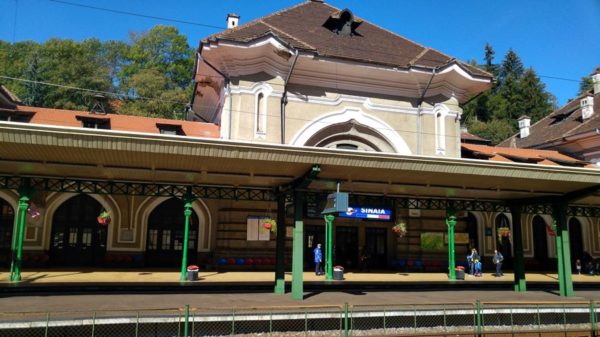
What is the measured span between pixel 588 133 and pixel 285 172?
23.9 m

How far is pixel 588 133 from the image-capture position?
28.6 m

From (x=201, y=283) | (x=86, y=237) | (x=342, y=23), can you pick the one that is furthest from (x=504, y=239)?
(x=86, y=237)

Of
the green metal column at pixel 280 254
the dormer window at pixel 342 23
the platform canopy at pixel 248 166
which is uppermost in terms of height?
the dormer window at pixel 342 23

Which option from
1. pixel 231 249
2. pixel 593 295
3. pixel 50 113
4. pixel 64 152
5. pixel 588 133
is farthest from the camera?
pixel 588 133

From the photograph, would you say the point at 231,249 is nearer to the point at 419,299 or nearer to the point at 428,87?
the point at 419,299

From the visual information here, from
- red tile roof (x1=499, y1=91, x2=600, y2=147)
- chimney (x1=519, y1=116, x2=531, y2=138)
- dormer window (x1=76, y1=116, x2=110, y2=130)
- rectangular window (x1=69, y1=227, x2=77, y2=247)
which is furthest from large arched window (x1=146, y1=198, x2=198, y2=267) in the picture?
chimney (x1=519, y1=116, x2=531, y2=138)

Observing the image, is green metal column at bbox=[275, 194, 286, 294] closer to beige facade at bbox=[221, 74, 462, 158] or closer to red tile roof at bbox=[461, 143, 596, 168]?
beige facade at bbox=[221, 74, 462, 158]

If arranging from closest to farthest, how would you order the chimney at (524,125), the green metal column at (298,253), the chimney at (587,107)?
the green metal column at (298,253) → the chimney at (587,107) → the chimney at (524,125)

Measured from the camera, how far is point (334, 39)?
24328mm

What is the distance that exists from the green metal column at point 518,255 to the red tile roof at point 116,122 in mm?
14327

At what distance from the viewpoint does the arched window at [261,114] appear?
69.9ft

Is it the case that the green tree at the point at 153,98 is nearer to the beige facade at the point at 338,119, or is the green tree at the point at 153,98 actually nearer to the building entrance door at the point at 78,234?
the building entrance door at the point at 78,234

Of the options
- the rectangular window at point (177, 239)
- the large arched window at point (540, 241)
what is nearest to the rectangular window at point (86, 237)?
the rectangular window at point (177, 239)

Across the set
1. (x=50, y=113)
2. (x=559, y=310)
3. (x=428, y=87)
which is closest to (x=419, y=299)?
(x=559, y=310)
